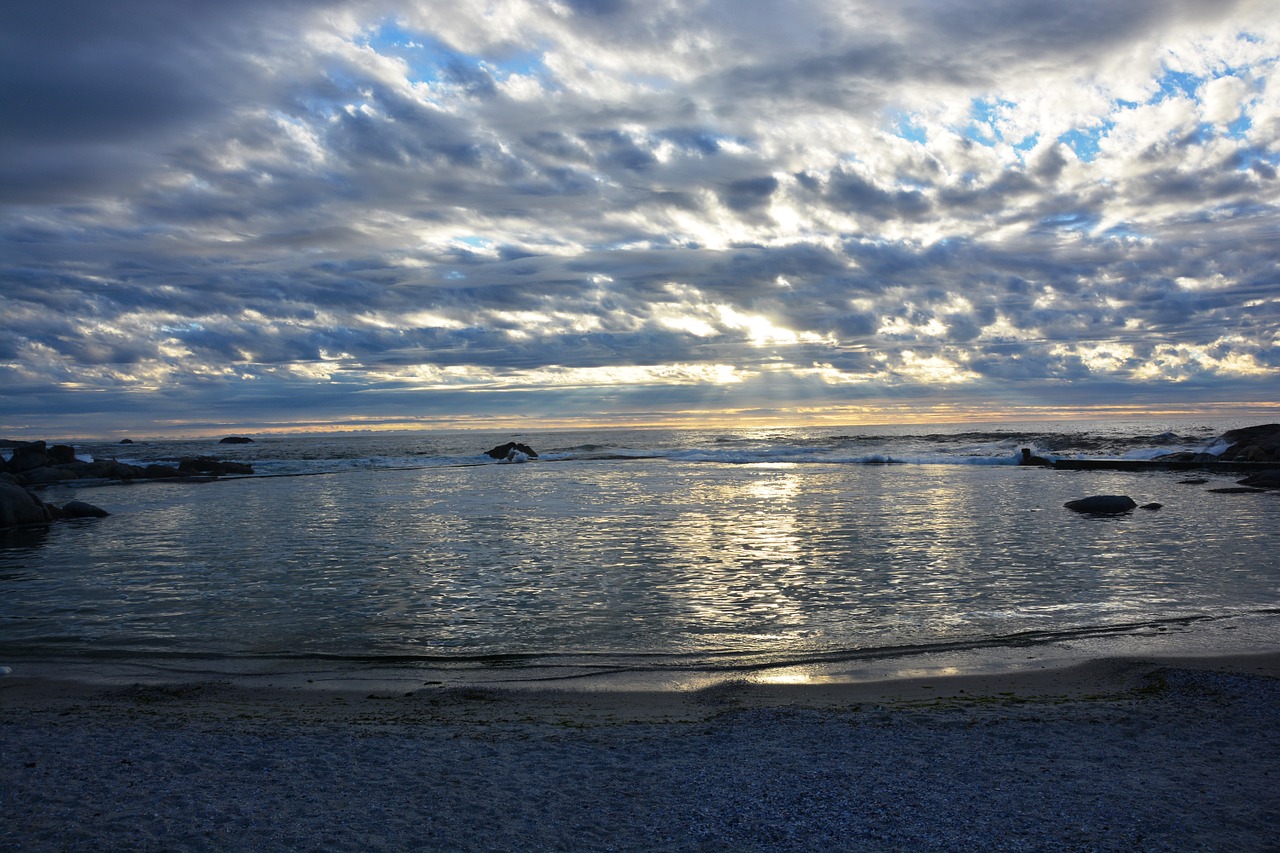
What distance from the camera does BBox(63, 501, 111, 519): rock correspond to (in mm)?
29622

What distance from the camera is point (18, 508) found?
2712 cm

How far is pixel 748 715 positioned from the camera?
829 cm

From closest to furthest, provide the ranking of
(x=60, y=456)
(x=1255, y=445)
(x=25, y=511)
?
(x=25, y=511)
(x=1255, y=445)
(x=60, y=456)

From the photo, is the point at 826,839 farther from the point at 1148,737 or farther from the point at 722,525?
the point at 722,525

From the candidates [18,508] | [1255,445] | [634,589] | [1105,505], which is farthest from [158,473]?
[1255,445]

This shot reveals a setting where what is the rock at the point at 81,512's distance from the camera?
29.6 metres

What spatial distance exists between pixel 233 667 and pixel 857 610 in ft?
31.3

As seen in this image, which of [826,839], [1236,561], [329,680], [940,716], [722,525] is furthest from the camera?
[722,525]

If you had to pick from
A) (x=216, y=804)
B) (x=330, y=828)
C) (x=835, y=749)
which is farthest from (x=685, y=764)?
(x=216, y=804)

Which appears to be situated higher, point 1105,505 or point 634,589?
point 1105,505

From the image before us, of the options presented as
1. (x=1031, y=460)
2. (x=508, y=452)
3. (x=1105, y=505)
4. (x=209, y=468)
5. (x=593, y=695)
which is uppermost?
(x=508, y=452)

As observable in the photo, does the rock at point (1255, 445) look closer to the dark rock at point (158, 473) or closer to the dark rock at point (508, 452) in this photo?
the dark rock at point (508, 452)

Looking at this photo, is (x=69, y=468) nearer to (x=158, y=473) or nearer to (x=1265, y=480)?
(x=158, y=473)

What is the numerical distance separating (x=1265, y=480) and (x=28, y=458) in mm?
68802
